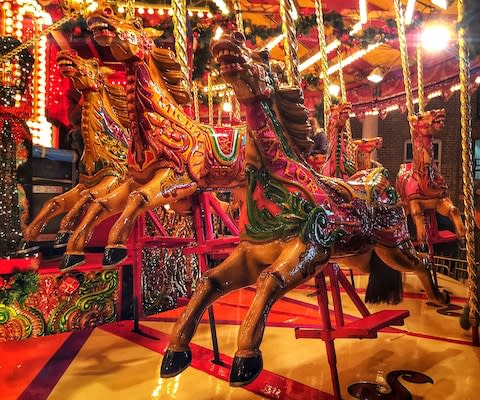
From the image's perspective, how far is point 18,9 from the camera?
3.73 metres

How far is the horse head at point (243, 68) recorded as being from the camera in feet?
5.19

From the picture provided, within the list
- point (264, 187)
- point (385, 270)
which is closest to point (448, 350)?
point (385, 270)

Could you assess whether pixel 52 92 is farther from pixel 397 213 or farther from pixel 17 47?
pixel 397 213

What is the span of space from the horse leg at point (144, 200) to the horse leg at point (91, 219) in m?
0.20

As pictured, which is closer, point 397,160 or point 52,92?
point 52,92

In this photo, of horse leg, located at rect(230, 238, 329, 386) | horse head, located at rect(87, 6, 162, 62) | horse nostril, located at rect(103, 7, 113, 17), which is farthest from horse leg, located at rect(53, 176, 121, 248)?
horse leg, located at rect(230, 238, 329, 386)

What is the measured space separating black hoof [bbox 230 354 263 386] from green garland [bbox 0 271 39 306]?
2.27 meters

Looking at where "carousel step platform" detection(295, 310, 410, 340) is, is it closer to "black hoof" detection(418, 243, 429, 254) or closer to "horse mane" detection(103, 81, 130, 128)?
"black hoof" detection(418, 243, 429, 254)

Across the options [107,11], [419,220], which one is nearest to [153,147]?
[107,11]

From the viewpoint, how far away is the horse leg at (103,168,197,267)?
2.28 meters

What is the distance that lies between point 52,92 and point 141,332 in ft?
14.3

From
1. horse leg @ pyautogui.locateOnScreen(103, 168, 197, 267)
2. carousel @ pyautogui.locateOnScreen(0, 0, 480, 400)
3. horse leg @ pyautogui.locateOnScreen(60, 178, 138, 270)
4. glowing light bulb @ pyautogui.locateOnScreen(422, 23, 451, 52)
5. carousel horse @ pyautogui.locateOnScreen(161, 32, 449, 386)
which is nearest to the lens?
carousel horse @ pyautogui.locateOnScreen(161, 32, 449, 386)

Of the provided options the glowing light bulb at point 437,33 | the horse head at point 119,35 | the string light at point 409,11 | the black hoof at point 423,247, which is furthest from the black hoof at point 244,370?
the glowing light bulb at point 437,33

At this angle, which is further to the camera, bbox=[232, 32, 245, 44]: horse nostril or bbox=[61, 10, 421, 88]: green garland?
bbox=[61, 10, 421, 88]: green garland
